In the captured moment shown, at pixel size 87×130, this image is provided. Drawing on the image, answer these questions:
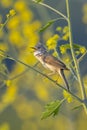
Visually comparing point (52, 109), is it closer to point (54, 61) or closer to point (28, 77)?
point (54, 61)

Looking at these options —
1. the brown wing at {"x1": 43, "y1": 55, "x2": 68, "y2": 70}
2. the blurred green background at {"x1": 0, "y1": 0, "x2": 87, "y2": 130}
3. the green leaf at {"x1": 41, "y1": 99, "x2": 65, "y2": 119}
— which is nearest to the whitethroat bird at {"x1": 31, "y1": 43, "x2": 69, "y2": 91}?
the brown wing at {"x1": 43, "y1": 55, "x2": 68, "y2": 70}

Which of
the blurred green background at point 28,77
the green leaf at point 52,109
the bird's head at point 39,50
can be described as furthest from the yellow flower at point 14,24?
the green leaf at point 52,109

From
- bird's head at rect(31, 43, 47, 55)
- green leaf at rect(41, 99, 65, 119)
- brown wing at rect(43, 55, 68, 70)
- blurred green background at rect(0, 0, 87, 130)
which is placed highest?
bird's head at rect(31, 43, 47, 55)

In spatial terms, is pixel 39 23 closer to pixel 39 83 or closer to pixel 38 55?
pixel 39 83

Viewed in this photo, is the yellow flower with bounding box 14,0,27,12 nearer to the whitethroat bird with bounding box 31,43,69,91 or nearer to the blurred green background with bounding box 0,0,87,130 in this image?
the blurred green background with bounding box 0,0,87,130

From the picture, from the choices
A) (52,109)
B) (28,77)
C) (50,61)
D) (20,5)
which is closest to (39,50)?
(50,61)

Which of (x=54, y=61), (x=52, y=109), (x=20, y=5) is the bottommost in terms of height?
(x=20, y=5)

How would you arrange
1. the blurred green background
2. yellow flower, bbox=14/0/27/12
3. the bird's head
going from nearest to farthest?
1. the bird's head
2. the blurred green background
3. yellow flower, bbox=14/0/27/12

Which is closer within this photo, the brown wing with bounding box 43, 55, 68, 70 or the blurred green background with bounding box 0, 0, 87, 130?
the brown wing with bounding box 43, 55, 68, 70
